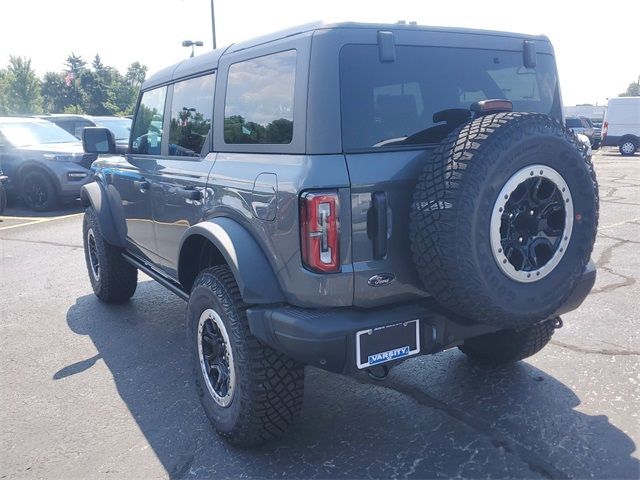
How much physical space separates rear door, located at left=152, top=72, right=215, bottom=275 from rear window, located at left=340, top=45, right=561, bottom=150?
3.37 feet

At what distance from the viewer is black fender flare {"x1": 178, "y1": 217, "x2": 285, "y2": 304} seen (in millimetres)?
2629

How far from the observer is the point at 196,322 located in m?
3.15

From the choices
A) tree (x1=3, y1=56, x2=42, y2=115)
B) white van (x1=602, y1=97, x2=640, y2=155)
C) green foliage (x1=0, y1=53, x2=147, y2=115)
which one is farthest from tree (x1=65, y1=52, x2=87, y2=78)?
white van (x1=602, y1=97, x2=640, y2=155)

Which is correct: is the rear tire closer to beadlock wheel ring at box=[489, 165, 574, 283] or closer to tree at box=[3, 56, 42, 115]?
beadlock wheel ring at box=[489, 165, 574, 283]

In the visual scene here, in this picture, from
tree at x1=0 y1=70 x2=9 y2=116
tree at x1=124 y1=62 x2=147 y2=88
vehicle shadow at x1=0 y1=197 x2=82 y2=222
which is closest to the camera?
vehicle shadow at x1=0 y1=197 x2=82 y2=222

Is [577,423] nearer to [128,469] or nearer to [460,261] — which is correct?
[460,261]

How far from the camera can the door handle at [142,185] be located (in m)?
4.05

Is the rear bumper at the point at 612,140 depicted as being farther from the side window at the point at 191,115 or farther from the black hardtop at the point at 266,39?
the side window at the point at 191,115

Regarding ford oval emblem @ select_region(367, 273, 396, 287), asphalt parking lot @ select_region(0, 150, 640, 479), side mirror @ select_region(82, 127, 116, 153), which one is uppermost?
side mirror @ select_region(82, 127, 116, 153)

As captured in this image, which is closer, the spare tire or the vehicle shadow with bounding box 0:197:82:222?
the spare tire

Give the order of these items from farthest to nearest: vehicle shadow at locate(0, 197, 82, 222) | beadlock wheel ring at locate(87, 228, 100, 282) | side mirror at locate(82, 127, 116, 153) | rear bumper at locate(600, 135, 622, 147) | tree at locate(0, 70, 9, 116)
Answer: tree at locate(0, 70, 9, 116), rear bumper at locate(600, 135, 622, 147), vehicle shadow at locate(0, 197, 82, 222), beadlock wheel ring at locate(87, 228, 100, 282), side mirror at locate(82, 127, 116, 153)

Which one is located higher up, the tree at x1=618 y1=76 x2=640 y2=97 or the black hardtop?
the tree at x1=618 y1=76 x2=640 y2=97

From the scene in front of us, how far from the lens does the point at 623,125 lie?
2412 cm

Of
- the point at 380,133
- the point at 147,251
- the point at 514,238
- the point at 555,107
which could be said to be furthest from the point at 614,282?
the point at 147,251
